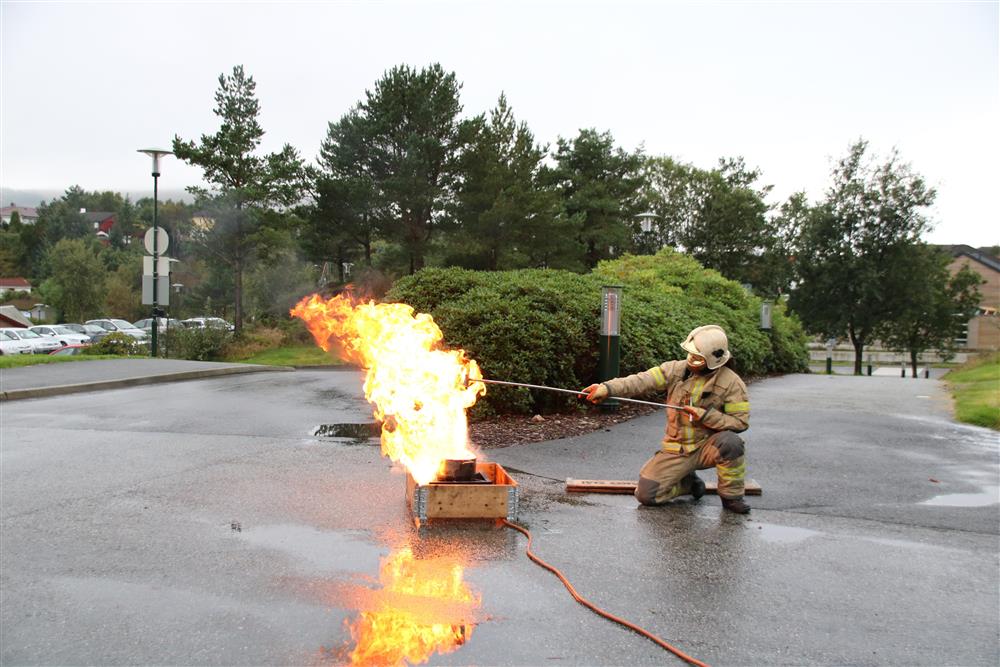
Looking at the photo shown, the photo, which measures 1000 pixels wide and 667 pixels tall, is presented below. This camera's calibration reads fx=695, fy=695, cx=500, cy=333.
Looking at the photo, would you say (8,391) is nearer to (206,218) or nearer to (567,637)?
(567,637)

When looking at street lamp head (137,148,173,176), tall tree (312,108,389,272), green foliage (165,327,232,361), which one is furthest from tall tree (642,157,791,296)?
street lamp head (137,148,173,176)

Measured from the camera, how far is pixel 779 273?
51906mm

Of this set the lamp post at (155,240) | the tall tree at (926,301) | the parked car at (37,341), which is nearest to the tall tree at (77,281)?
the parked car at (37,341)

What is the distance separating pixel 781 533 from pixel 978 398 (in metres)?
10.6

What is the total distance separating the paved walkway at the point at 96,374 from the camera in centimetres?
1343

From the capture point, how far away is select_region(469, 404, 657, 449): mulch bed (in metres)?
9.04

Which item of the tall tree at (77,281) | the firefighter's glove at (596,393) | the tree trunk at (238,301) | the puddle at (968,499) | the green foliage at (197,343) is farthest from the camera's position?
the tall tree at (77,281)

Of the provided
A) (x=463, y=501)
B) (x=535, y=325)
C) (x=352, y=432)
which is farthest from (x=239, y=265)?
(x=463, y=501)

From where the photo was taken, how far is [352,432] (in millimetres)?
9656

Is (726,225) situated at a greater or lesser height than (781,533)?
greater

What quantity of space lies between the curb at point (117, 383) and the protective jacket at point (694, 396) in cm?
1175

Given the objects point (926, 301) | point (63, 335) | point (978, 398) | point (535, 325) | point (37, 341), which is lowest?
point (978, 398)

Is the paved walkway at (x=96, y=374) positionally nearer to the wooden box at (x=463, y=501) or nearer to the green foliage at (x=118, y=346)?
the green foliage at (x=118, y=346)

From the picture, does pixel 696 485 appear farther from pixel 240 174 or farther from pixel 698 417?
pixel 240 174
